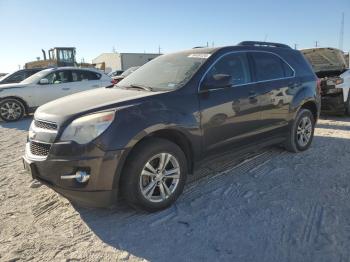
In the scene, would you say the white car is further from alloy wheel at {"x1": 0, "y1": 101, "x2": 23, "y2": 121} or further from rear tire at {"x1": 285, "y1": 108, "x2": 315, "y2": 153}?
rear tire at {"x1": 285, "y1": 108, "x2": 315, "y2": 153}

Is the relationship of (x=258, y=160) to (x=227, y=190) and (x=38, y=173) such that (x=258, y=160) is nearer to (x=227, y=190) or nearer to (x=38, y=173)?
(x=227, y=190)

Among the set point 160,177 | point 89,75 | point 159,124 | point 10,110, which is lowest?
point 10,110

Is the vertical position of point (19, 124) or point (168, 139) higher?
point (168, 139)

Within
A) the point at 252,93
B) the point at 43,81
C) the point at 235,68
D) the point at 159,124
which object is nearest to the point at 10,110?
the point at 43,81

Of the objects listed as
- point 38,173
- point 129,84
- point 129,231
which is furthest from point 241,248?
point 129,84

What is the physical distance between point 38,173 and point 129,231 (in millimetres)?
1097

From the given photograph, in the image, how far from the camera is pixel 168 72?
4.70 metres

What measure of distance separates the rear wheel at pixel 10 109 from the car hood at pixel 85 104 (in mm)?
7598

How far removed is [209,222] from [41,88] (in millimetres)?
9217

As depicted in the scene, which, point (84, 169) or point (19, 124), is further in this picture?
point (19, 124)

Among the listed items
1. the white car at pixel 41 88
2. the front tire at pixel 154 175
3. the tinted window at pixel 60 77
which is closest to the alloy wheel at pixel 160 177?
the front tire at pixel 154 175

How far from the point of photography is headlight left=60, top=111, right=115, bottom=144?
11.3 ft

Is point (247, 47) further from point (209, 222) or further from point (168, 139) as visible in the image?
point (209, 222)

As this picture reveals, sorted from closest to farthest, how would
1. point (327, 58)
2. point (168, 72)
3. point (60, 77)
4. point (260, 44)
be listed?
point (168, 72) → point (260, 44) → point (327, 58) → point (60, 77)
